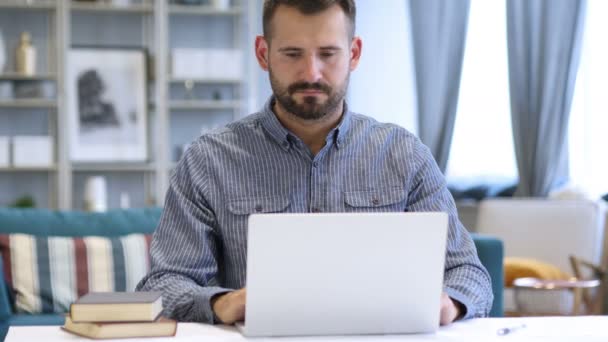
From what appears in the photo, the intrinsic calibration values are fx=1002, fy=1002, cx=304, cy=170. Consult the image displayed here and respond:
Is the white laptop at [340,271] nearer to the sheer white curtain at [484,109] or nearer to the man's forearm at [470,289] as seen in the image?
the man's forearm at [470,289]

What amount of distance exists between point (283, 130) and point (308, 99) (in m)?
0.15

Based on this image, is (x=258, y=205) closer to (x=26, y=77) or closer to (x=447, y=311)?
(x=447, y=311)

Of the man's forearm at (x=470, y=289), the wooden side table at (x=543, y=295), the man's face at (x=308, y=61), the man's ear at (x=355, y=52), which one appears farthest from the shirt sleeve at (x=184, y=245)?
the wooden side table at (x=543, y=295)

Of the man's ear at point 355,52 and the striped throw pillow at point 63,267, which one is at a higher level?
the man's ear at point 355,52

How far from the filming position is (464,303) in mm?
1889

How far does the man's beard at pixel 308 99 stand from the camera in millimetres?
2049

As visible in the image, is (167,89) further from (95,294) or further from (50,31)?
(95,294)

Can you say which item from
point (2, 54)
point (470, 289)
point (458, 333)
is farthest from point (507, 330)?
point (2, 54)

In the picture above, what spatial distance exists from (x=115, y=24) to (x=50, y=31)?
425 millimetres

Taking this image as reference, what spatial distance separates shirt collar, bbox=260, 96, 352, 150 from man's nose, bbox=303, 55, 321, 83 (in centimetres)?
18

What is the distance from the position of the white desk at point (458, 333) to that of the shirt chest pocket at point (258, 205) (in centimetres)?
38

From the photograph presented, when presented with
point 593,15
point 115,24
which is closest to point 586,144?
point 593,15

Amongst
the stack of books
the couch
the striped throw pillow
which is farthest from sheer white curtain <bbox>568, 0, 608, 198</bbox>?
the stack of books

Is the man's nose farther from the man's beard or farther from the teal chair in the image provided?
the teal chair
